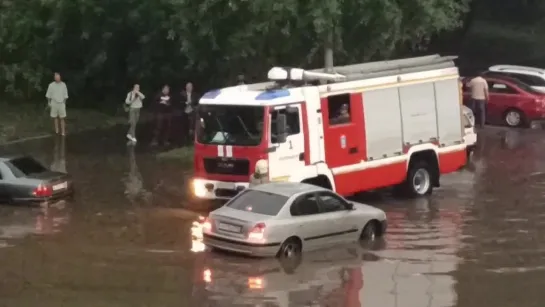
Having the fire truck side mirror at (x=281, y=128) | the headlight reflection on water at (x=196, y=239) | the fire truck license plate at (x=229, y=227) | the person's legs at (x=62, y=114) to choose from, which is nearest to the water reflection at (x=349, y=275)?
the headlight reflection on water at (x=196, y=239)

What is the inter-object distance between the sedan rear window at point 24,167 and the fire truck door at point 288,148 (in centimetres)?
547

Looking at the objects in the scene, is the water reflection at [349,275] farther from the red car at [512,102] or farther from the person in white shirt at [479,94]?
the red car at [512,102]

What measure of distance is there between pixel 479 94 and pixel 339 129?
11873 mm

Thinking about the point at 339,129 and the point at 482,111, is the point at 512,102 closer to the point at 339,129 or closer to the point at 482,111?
the point at 482,111

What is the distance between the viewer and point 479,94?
1278 inches

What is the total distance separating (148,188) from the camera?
24.3 metres

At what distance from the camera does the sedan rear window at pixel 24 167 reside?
22.2 metres

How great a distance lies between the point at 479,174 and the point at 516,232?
658 centimetres

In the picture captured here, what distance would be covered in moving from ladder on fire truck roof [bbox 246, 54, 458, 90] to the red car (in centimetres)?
981

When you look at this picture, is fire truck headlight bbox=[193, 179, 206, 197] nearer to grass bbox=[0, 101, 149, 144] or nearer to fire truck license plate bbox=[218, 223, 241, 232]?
fire truck license plate bbox=[218, 223, 241, 232]

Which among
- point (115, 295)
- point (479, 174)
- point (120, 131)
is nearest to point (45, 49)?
point (120, 131)

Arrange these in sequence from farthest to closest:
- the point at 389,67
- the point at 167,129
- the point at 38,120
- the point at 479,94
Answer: the point at 38,120
the point at 167,129
the point at 479,94
the point at 389,67

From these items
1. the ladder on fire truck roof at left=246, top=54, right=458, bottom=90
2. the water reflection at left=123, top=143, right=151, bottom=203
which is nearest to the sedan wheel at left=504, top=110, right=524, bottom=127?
the ladder on fire truck roof at left=246, top=54, right=458, bottom=90

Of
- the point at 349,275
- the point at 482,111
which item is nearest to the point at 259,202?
the point at 349,275
